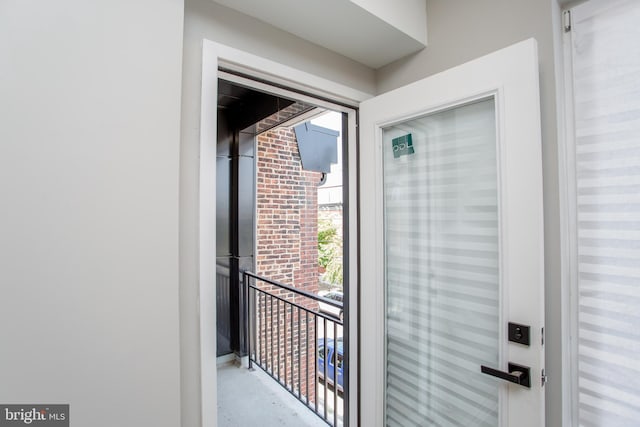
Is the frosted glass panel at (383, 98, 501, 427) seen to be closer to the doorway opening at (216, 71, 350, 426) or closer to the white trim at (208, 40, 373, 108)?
the white trim at (208, 40, 373, 108)

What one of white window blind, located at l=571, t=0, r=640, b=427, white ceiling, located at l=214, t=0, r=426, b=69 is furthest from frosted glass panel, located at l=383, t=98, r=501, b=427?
white ceiling, located at l=214, t=0, r=426, b=69

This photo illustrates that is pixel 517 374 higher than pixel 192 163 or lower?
lower

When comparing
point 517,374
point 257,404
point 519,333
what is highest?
point 519,333

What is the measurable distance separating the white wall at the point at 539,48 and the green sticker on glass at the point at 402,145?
13.0 inches

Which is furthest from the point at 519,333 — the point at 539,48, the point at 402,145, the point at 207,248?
the point at 207,248

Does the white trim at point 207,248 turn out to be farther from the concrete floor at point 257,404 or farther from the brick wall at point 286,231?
the brick wall at point 286,231

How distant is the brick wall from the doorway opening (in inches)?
0.5

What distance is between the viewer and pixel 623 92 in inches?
40.2

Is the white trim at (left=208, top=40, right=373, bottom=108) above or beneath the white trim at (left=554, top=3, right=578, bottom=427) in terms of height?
above

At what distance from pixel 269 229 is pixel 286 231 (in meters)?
0.26

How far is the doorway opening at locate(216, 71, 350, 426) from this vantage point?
10.7 ft

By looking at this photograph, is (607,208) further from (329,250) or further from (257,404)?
(329,250)

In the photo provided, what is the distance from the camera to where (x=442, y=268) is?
4.57ft

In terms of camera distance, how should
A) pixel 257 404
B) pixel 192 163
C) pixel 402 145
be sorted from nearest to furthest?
pixel 192 163 < pixel 402 145 < pixel 257 404
